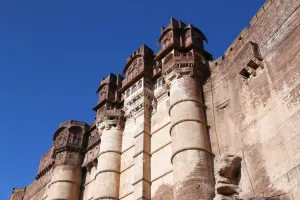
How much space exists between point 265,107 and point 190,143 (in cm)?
217

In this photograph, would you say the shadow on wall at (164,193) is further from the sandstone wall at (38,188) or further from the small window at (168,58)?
the sandstone wall at (38,188)

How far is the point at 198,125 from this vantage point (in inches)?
439

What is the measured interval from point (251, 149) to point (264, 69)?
2266 millimetres

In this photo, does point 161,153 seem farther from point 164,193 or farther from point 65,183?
point 65,183

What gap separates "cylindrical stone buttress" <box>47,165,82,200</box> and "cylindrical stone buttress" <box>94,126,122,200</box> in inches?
88.9

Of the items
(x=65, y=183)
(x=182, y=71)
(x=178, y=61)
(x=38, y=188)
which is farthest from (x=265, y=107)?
(x=38, y=188)

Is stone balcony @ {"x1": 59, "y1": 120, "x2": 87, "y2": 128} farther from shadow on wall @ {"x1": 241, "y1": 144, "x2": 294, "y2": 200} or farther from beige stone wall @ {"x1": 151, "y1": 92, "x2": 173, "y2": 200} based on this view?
shadow on wall @ {"x1": 241, "y1": 144, "x2": 294, "y2": 200}

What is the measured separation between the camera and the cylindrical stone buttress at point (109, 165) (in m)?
13.0

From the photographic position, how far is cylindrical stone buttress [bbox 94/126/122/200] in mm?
13031

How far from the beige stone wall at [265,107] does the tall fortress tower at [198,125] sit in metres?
0.03

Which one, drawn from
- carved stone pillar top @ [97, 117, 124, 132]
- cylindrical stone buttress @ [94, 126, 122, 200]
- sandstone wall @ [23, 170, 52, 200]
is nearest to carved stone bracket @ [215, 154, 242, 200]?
cylindrical stone buttress @ [94, 126, 122, 200]

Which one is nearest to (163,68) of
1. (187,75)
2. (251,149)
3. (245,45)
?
(187,75)

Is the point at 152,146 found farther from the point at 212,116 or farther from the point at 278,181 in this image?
the point at 278,181

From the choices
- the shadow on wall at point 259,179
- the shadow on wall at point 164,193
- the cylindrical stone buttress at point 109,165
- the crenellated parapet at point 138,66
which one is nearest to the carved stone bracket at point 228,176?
the shadow on wall at point 259,179
